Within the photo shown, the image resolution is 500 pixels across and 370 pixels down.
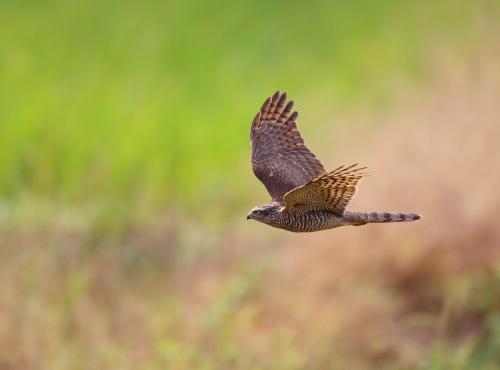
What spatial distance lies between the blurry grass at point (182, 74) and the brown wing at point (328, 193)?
20.3 feet

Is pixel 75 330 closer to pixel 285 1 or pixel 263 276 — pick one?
pixel 263 276

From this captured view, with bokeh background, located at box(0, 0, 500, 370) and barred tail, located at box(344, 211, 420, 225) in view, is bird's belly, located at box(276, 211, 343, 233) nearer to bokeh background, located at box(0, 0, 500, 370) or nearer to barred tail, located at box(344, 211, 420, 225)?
barred tail, located at box(344, 211, 420, 225)

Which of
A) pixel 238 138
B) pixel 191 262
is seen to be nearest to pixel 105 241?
pixel 191 262

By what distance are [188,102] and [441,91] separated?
4.46 metres

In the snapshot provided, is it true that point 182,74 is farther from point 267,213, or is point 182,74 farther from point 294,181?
point 267,213

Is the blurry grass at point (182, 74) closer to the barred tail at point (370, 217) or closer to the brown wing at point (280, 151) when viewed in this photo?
the brown wing at point (280, 151)

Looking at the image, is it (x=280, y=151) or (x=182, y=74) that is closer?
(x=280, y=151)

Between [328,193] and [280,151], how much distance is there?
1.10 m

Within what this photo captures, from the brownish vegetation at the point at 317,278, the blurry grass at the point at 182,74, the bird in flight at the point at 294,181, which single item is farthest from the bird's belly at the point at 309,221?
the blurry grass at the point at 182,74

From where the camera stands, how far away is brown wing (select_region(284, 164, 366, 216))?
20.8 feet

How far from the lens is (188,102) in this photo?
17.2 metres

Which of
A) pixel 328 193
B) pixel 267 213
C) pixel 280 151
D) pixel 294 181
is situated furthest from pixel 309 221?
pixel 280 151

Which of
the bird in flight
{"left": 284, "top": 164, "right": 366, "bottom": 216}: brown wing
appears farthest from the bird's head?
{"left": 284, "top": 164, "right": 366, "bottom": 216}: brown wing

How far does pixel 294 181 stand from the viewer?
7.16 meters
